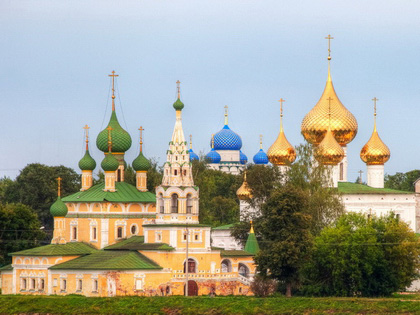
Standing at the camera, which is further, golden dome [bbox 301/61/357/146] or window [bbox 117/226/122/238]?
golden dome [bbox 301/61/357/146]

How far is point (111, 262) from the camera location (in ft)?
173

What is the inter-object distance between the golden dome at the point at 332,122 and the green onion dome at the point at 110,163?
352 inches

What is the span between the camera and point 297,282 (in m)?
52.1

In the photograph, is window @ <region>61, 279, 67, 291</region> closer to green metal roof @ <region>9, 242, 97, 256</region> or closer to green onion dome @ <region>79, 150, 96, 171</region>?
A: green metal roof @ <region>9, 242, 97, 256</region>

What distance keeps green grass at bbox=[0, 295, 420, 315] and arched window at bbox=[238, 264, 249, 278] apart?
19.4 ft

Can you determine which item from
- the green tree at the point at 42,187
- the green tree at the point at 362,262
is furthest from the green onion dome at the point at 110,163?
the green tree at the point at 42,187

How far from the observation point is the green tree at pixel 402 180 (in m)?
83.1

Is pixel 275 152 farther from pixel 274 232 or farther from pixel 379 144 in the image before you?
pixel 274 232

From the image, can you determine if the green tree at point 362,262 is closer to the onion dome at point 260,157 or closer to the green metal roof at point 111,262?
the green metal roof at point 111,262

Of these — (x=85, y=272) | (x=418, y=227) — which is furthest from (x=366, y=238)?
(x=418, y=227)

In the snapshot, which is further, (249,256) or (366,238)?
(249,256)

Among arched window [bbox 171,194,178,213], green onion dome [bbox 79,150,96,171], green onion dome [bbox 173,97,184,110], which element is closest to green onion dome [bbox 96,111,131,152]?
green onion dome [bbox 79,150,96,171]

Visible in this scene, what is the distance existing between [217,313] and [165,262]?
198 inches

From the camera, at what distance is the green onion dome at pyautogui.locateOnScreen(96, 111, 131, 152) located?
6025 cm
